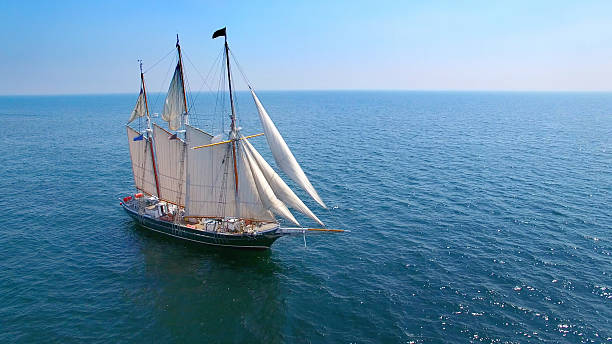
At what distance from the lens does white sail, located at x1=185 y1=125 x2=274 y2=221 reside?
147 feet

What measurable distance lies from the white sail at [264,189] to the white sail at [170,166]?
1148 cm

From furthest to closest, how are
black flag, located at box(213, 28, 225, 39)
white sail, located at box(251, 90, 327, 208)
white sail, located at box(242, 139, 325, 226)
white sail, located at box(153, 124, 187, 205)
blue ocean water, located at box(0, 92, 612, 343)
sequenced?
white sail, located at box(153, 124, 187, 205) → white sail, located at box(242, 139, 325, 226) → black flag, located at box(213, 28, 225, 39) → white sail, located at box(251, 90, 327, 208) → blue ocean water, located at box(0, 92, 612, 343)

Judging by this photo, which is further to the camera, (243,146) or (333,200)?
(333,200)

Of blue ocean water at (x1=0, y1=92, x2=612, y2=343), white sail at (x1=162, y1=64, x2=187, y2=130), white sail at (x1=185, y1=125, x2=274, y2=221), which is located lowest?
blue ocean water at (x1=0, y1=92, x2=612, y2=343)

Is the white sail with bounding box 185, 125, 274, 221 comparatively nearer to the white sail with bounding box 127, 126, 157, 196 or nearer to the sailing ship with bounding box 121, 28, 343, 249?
the sailing ship with bounding box 121, 28, 343, 249

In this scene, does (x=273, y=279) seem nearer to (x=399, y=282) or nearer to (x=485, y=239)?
(x=399, y=282)

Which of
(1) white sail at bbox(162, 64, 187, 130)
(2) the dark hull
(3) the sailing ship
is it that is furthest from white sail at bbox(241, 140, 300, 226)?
(1) white sail at bbox(162, 64, 187, 130)

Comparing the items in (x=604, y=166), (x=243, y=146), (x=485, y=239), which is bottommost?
(x=485, y=239)

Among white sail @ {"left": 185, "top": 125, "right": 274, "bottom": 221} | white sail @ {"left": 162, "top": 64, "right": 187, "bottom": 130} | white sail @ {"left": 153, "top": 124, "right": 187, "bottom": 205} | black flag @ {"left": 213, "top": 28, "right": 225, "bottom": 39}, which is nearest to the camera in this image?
black flag @ {"left": 213, "top": 28, "right": 225, "bottom": 39}

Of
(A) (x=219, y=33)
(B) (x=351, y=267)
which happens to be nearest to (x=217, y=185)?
(A) (x=219, y=33)

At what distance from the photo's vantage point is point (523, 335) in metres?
30.7

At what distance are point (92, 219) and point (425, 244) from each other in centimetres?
5137

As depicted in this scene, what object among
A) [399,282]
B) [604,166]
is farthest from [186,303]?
[604,166]

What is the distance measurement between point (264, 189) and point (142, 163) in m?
24.5
